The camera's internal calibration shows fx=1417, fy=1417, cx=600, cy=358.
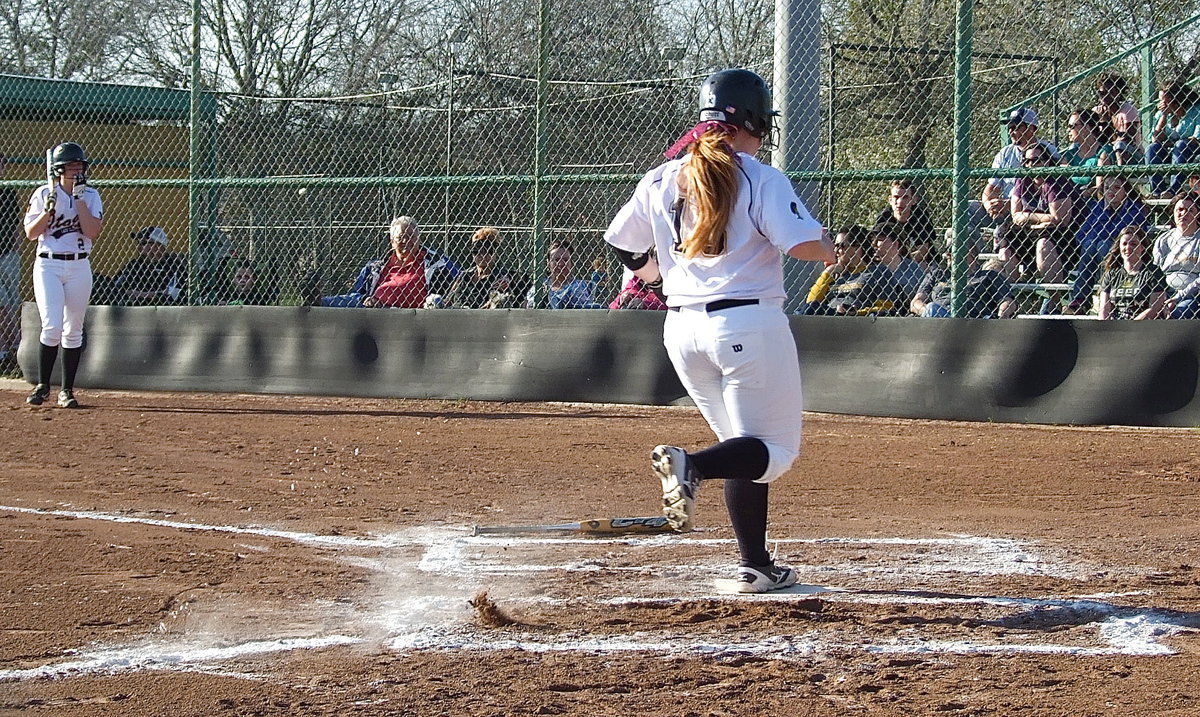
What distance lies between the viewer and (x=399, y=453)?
8219 mm

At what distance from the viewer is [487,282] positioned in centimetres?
1137

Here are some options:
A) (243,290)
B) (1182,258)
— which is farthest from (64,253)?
(1182,258)

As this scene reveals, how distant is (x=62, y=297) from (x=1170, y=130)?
8212mm

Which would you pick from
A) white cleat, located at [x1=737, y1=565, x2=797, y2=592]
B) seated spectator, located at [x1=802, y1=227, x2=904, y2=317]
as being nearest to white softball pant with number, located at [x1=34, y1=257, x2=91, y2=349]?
seated spectator, located at [x1=802, y1=227, x2=904, y2=317]

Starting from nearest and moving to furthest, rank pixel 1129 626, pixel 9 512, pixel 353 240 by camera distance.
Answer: pixel 1129 626 → pixel 9 512 → pixel 353 240

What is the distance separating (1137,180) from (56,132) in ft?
37.2

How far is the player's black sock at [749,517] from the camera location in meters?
4.57

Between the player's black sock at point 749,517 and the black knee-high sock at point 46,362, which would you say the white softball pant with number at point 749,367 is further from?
the black knee-high sock at point 46,362

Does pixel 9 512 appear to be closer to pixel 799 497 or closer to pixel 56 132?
pixel 799 497

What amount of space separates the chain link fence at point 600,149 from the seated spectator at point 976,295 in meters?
0.02

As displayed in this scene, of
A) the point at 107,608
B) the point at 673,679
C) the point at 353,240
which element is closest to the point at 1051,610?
the point at 673,679

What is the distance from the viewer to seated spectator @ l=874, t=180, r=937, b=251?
9992 millimetres

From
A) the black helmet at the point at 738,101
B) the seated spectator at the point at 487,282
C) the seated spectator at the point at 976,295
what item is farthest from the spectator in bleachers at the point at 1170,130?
the black helmet at the point at 738,101

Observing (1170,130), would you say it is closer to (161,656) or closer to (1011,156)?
(1011,156)
